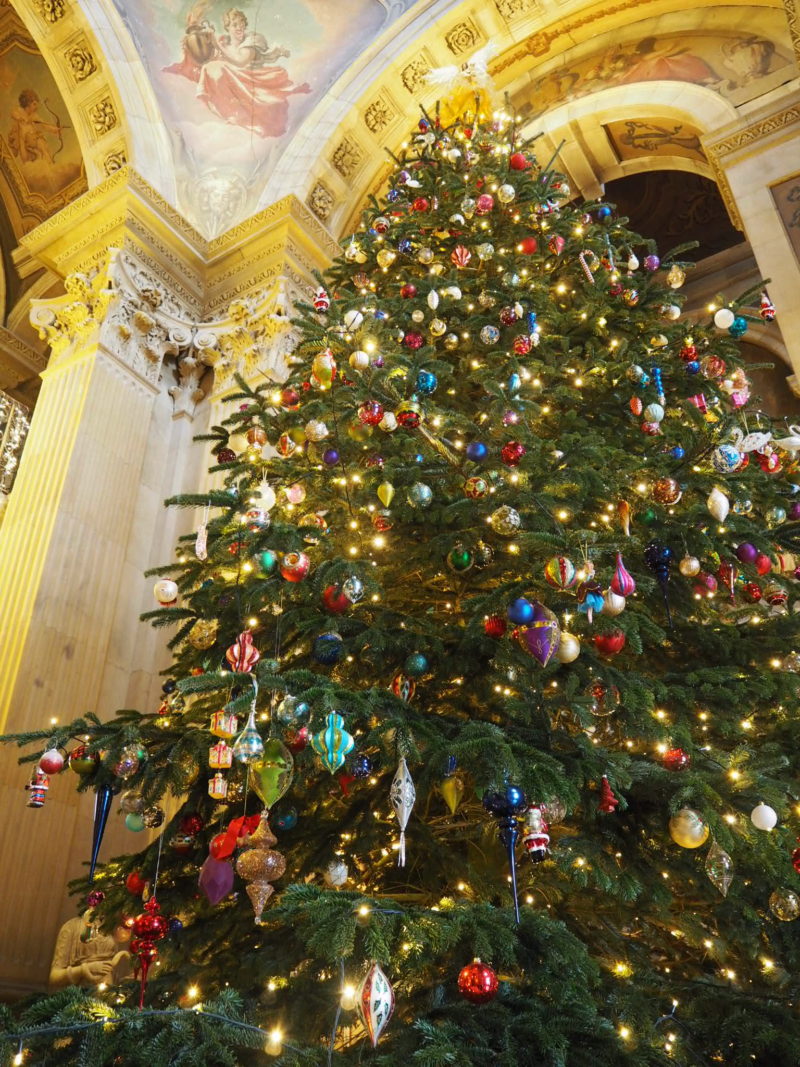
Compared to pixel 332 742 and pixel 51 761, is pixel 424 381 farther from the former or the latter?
pixel 51 761

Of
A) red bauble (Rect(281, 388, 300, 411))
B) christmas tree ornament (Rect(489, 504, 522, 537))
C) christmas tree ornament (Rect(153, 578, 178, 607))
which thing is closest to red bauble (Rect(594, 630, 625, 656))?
christmas tree ornament (Rect(489, 504, 522, 537))

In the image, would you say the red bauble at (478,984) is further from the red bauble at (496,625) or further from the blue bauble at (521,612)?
the red bauble at (496,625)

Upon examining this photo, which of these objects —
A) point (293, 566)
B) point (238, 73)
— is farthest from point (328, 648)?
point (238, 73)

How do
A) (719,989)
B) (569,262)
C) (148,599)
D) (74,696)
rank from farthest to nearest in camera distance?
(148,599) → (74,696) → (569,262) → (719,989)

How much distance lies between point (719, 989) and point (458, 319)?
11.0 ft

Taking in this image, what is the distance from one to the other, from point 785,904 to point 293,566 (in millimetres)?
A: 1777

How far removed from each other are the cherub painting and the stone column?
198 inches

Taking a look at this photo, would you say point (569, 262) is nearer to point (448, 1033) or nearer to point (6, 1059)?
point (448, 1033)

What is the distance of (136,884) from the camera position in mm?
2721

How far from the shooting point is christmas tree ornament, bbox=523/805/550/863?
2047mm

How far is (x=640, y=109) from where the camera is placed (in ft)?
28.2

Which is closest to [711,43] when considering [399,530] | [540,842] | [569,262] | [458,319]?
[569,262]

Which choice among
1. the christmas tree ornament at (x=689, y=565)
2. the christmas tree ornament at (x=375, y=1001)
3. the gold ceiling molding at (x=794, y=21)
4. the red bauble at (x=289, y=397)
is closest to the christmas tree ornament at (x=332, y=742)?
the christmas tree ornament at (x=375, y=1001)

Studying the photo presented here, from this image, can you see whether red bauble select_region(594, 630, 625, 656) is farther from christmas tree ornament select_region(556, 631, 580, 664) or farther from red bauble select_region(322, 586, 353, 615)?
red bauble select_region(322, 586, 353, 615)
